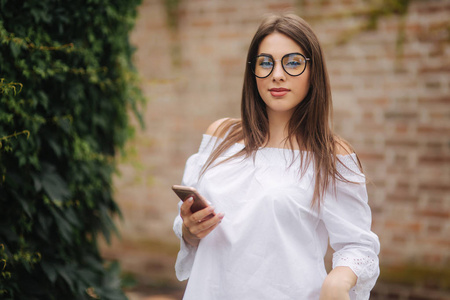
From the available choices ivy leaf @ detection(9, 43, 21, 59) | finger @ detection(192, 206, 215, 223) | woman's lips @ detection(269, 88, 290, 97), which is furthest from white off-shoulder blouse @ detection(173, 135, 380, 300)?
ivy leaf @ detection(9, 43, 21, 59)

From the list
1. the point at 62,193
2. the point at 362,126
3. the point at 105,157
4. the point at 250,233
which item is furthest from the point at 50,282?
the point at 362,126

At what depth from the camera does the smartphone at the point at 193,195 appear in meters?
1.62

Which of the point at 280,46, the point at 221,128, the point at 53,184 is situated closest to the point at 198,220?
the point at 221,128

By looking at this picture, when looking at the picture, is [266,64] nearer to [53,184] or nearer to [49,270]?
[53,184]

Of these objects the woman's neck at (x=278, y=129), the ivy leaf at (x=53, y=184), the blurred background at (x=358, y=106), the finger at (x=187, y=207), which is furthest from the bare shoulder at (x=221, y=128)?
the blurred background at (x=358, y=106)

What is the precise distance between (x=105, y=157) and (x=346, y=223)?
1542 mm

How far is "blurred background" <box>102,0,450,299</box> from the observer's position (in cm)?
391

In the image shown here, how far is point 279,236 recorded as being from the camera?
1.69m

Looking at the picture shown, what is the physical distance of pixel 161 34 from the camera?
16.0 ft

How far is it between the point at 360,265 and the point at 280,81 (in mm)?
720

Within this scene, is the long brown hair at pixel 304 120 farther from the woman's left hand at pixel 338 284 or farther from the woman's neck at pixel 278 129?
the woman's left hand at pixel 338 284

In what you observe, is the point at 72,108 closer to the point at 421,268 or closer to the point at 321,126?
the point at 321,126

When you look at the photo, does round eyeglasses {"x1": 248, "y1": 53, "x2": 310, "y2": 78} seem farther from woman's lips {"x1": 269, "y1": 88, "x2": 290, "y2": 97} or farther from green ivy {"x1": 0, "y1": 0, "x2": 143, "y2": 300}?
green ivy {"x1": 0, "y1": 0, "x2": 143, "y2": 300}

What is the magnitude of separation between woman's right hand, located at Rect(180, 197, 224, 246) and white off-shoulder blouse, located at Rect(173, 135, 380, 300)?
62mm
